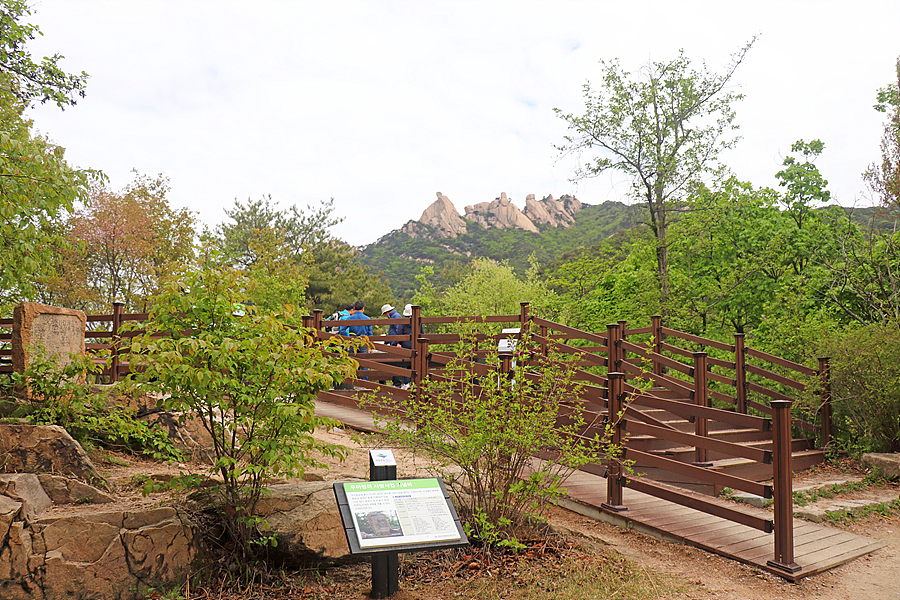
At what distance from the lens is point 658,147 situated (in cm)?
1636

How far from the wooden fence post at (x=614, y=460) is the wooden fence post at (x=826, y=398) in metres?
4.31

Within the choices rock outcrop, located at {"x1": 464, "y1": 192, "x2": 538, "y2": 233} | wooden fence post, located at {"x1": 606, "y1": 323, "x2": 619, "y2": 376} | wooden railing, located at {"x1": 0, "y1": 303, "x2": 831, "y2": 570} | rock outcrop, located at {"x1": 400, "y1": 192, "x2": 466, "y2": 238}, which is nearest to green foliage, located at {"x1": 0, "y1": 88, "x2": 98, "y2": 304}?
wooden railing, located at {"x1": 0, "y1": 303, "x2": 831, "y2": 570}

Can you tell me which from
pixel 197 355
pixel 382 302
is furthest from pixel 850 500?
pixel 382 302

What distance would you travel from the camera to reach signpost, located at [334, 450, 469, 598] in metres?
3.71

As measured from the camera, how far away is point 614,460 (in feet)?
19.7

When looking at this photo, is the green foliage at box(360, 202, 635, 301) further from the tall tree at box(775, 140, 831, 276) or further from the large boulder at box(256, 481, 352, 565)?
the large boulder at box(256, 481, 352, 565)

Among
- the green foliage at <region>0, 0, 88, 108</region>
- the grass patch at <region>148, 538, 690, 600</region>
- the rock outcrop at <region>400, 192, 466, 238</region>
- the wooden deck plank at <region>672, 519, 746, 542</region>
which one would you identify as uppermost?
the rock outcrop at <region>400, 192, 466, 238</region>

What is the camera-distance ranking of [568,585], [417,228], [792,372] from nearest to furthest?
[568,585], [792,372], [417,228]

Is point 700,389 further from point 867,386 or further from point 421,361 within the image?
point 421,361

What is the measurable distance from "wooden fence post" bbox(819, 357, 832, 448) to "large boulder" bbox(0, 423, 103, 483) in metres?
8.92

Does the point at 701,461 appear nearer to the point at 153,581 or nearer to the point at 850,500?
the point at 850,500

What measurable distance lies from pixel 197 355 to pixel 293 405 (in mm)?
745

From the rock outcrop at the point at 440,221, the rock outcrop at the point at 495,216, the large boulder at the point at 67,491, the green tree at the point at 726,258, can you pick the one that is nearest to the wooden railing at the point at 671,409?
the large boulder at the point at 67,491

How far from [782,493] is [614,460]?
4.93ft
